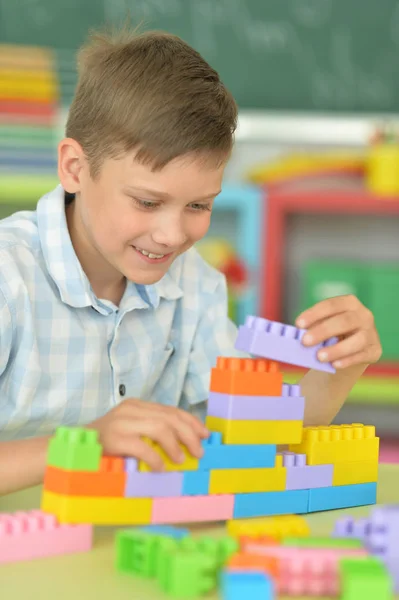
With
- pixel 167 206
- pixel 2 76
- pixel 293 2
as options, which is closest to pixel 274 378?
pixel 167 206

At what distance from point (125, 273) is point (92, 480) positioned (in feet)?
1.38

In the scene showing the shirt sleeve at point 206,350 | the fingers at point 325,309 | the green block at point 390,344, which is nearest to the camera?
the fingers at point 325,309

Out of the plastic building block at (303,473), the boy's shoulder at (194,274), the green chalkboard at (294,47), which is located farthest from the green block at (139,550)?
the green chalkboard at (294,47)

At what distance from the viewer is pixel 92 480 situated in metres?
0.67

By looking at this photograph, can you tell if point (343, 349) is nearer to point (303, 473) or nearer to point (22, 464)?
point (303, 473)

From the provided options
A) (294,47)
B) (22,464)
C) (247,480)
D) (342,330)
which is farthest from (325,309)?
(294,47)

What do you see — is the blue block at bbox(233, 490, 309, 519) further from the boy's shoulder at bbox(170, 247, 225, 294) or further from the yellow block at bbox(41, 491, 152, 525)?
the boy's shoulder at bbox(170, 247, 225, 294)

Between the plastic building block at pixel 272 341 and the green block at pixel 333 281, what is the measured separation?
5.39ft

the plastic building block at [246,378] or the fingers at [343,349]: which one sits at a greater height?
the fingers at [343,349]

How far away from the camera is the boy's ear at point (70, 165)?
1.07 metres

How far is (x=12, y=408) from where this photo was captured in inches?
Result: 41.4

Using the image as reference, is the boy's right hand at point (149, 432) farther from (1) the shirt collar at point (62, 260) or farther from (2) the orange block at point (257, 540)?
(1) the shirt collar at point (62, 260)

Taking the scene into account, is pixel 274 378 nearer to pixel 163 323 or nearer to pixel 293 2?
pixel 163 323

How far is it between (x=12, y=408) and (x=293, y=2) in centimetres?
192
